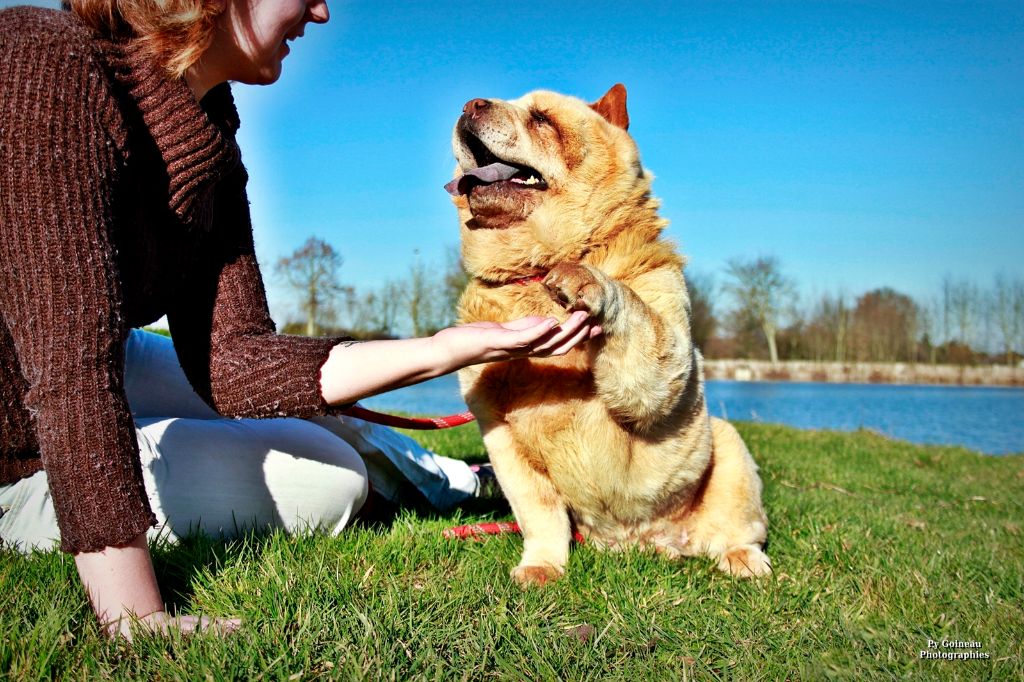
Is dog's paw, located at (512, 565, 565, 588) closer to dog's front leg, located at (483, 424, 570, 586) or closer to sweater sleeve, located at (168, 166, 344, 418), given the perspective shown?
dog's front leg, located at (483, 424, 570, 586)

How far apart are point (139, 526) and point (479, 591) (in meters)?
0.92

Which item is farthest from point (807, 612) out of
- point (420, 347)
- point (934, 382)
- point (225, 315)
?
point (934, 382)

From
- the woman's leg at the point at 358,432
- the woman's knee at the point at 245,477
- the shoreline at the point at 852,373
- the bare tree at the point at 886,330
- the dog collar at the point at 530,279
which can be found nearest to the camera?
the woman's knee at the point at 245,477

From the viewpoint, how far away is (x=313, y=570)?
2.10 m

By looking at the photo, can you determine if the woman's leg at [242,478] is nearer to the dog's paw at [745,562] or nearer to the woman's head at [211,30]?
the woman's head at [211,30]

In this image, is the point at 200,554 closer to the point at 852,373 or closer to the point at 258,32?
the point at 258,32

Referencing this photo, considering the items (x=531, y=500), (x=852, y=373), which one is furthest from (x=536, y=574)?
(x=852, y=373)

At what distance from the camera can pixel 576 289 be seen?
2.06m

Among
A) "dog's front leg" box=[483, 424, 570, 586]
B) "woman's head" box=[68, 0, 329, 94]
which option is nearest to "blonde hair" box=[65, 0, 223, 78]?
"woman's head" box=[68, 0, 329, 94]

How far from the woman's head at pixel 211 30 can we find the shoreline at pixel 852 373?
3726 cm

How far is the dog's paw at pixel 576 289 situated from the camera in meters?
2.06

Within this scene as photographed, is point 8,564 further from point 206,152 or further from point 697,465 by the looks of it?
point 697,465

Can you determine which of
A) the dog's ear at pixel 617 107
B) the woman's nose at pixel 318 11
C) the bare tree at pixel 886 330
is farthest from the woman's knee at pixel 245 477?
the bare tree at pixel 886 330

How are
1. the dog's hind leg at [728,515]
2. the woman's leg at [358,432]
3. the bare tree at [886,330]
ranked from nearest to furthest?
the dog's hind leg at [728,515]
the woman's leg at [358,432]
the bare tree at [886,330]
